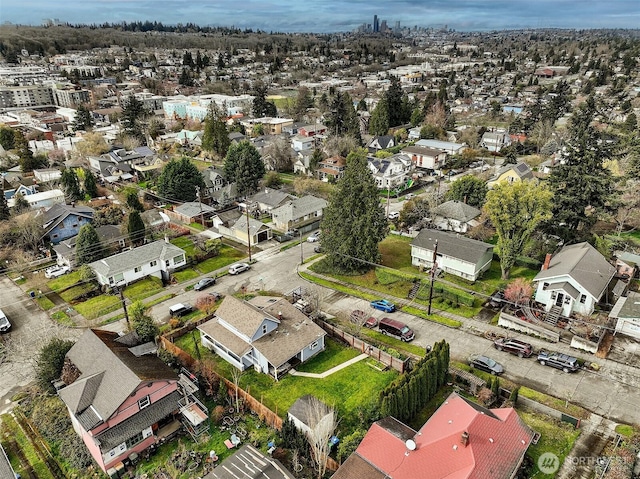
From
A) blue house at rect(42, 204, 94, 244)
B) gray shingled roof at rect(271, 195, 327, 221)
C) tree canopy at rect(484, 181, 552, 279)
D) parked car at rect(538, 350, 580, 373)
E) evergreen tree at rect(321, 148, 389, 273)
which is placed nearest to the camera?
parked car at rect(538, 350, 580, 373)

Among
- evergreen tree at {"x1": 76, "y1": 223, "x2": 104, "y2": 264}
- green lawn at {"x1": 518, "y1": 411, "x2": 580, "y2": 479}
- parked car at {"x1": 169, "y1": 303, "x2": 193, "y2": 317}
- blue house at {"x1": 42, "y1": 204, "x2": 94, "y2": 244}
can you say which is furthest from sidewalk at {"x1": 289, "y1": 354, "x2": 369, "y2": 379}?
blue house at {"x1": 42, "y1": 204, "x2": 94, "y2": 244}

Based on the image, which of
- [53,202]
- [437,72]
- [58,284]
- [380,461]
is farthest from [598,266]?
[437,72]

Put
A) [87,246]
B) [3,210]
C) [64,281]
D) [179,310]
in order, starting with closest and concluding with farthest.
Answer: [179,310]
[64,281]
[87,246]
[3,210]

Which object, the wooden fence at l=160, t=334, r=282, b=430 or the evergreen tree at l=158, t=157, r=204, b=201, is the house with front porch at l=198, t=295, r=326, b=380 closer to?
the wooden fence at l=160, t=334, r=282, b=430

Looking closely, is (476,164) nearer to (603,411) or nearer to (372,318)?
(372,318)

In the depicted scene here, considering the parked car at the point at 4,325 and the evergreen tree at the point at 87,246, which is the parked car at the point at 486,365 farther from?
the evergreen tree at the point at 87,246

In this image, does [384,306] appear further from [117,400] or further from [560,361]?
[117,400]

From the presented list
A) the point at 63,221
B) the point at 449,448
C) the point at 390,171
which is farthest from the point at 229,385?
the point at 390,171
